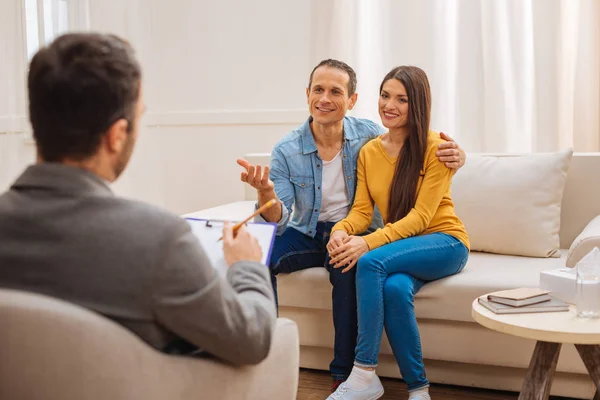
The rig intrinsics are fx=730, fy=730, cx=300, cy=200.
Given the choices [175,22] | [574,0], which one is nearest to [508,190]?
[574,0]

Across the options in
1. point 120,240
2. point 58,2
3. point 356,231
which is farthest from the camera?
point 58,2

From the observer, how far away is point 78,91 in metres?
1.01

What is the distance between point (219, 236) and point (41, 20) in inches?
120

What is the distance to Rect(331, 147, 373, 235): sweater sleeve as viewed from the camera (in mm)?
2484

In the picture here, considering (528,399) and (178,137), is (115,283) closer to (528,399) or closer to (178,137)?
(528,399)

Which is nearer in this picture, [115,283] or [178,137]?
[115,283]

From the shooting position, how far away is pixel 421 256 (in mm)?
2314

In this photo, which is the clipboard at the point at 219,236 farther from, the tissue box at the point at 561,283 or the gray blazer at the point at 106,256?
the tissue box at the point at 561,283

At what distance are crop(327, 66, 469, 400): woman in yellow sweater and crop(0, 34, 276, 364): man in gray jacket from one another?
1.22 m

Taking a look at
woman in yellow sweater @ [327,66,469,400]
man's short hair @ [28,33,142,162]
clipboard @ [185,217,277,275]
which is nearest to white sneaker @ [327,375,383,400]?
woman in yellow sweater @ [327,66,469,400]

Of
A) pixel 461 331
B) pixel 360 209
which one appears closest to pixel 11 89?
pixel 360 209

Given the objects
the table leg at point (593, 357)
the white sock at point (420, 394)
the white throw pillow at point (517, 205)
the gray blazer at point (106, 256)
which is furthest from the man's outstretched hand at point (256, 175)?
the gray blazer at point (106, 256)

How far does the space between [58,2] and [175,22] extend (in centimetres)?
66

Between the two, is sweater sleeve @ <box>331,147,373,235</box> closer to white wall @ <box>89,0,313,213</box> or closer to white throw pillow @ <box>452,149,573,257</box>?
white throw pillow @ <box>452,149,573,257</box>
